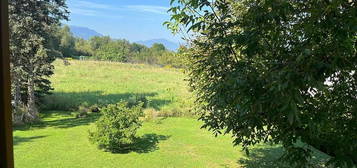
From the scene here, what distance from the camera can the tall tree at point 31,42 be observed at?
6.15 m

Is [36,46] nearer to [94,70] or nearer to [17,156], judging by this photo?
[17,156]

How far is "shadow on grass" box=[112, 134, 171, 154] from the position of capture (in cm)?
522

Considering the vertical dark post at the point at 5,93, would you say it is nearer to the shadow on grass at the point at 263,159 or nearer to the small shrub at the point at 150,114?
the shadow on grass at the point at 263,159

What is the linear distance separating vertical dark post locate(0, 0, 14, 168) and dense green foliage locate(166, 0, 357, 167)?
0.80m

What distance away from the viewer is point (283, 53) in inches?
63.9

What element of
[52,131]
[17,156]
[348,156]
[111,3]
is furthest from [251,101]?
[111,3]

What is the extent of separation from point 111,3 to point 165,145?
6525 millimetres

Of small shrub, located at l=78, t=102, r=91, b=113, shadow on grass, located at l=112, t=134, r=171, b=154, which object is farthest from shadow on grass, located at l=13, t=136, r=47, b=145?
small shrub, located at l=78, t=102, r=91, b=113

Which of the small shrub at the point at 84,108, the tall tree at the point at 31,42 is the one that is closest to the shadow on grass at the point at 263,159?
the small shrub at the point at 84,108

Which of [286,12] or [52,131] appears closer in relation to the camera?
[286,12]

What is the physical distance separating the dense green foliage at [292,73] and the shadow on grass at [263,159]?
2.59m

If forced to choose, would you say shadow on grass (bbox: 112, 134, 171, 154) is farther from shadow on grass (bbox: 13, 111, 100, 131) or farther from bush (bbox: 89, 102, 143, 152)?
shadow on grass (bbox: 13, 111, 100, 131)

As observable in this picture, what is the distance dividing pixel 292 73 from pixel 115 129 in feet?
14.5

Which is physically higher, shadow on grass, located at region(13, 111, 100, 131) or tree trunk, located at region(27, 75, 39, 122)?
tree trunk, located at region(27, 75, 39, 122)
